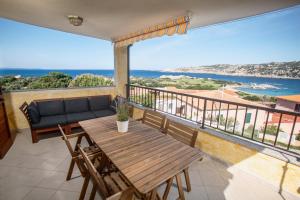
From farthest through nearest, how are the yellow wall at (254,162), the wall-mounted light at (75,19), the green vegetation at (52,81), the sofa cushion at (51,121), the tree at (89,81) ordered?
the tree at (89,81)
the green vegetation at (52,81)
the sofa cushion at (51,121)
the wall-mounted light at (75,19)
the yellow wall at (254,162)

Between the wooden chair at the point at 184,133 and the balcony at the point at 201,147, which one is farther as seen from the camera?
the balcony at the point at 201,147

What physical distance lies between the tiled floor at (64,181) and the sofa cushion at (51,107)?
3.37ft

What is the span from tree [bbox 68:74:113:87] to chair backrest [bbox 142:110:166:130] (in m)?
2.69

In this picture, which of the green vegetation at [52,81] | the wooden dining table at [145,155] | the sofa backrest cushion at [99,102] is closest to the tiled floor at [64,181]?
the wooden dining table at [145,155]

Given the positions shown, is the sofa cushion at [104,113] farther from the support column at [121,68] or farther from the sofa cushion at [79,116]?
the support column at [121,68]

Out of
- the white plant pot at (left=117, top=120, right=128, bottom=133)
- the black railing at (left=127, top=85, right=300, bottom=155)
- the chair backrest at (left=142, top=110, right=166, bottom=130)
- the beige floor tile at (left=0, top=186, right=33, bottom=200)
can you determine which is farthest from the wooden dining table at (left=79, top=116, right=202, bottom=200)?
the black railing at (left=127, top=85, right=300, bottom=155)

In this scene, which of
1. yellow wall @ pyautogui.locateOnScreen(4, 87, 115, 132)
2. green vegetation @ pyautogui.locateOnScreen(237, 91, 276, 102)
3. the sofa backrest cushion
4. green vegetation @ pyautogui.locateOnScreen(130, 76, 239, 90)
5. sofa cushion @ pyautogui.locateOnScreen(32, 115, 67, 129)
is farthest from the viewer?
green vegetation @ pyautogui.locateOnScreen(130, 76, 239, 90)

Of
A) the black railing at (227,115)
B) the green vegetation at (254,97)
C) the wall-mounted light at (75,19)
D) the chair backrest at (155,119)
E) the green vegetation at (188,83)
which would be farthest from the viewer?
the green vegetation at (188,83)

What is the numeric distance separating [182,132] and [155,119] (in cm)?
62

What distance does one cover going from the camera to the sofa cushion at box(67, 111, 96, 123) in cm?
301

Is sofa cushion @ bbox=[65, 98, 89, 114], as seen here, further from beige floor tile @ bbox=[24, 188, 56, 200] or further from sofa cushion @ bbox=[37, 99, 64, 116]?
beige floor tile @ bbox=[24, 188, 56, 200]

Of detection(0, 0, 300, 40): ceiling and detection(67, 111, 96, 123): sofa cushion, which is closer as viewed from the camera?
detection(0, 0, 300, 40): ceiling

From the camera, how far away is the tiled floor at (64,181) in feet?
5.23

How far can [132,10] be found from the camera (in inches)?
84.7
